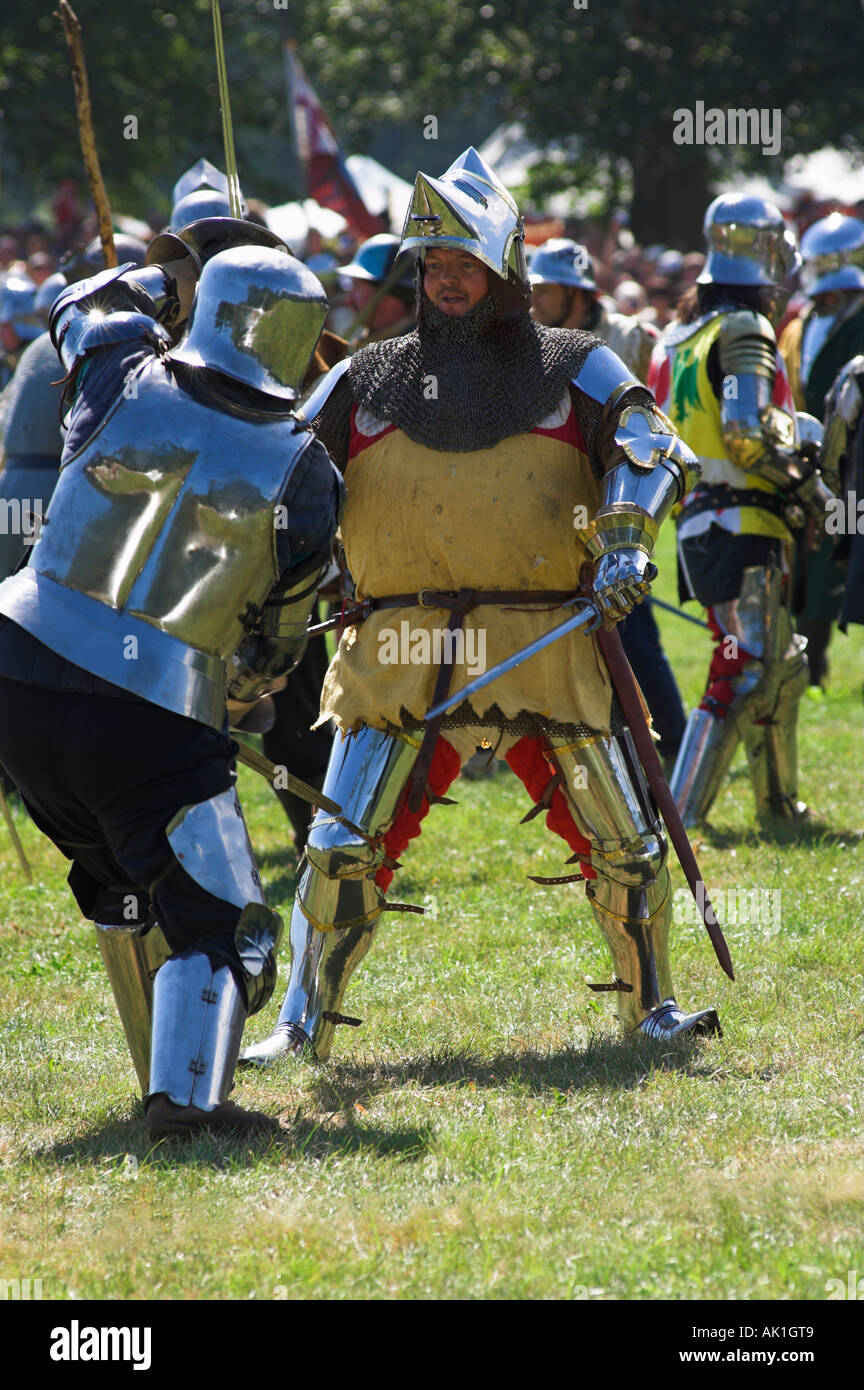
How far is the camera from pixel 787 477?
20.1 ft

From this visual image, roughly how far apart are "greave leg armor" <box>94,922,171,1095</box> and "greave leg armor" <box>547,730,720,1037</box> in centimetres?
106

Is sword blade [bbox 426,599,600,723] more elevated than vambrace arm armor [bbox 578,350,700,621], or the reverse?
vambrace arm armor [bbox 578,350,700,621]

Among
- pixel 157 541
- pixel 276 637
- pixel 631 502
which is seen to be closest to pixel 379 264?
pixel 631 502

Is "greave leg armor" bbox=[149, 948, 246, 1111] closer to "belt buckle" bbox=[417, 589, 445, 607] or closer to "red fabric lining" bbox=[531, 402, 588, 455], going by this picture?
"belt buckle" bbox=[417, 589, 445, 607]

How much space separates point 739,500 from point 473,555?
256 cm

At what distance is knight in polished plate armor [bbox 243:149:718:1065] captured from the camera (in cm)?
396

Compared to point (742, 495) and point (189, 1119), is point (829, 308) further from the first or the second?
point (189, 1119)

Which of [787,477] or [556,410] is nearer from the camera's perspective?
[556,410]

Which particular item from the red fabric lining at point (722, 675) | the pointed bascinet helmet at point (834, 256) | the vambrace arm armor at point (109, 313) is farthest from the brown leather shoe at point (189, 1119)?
the pointed bascinet helmet at point (834, 256)

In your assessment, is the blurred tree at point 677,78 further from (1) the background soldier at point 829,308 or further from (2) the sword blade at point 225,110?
(2) the sword blade at point 225,110

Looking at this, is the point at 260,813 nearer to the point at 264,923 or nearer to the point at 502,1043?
the point at 502,1043

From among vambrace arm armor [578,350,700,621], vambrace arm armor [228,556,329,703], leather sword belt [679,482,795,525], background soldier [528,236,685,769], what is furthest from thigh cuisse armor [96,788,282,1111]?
leather sword belt [679,482,795,525]

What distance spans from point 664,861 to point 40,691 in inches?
64.2

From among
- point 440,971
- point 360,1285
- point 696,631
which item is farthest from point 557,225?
point 360,1285
